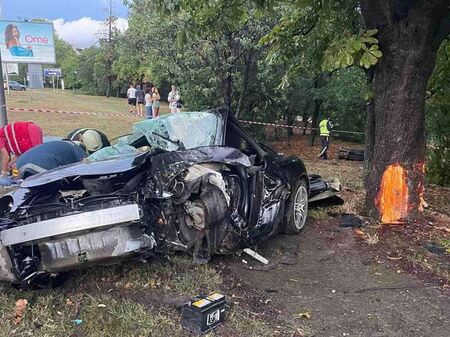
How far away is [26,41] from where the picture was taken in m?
24.6

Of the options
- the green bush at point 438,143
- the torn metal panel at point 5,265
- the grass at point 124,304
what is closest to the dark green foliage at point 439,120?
the green bush at point 438,143

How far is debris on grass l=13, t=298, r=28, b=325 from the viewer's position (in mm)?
3576

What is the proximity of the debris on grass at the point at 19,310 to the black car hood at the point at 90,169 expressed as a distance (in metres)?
0.97

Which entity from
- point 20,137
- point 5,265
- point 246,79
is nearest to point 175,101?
point 246,79

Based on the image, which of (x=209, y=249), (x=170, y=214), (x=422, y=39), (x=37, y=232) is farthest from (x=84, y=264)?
(x=422, y=39)

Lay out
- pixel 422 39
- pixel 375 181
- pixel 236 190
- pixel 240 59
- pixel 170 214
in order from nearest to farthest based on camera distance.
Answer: pixel 170 214, pixel 236 190, pixel 422 39, pixel 375 181, pixel 240 59

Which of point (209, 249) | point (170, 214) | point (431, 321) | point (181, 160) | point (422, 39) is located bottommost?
point (431, 321)

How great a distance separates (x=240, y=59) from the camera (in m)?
13.9

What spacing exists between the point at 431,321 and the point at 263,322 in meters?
1.40

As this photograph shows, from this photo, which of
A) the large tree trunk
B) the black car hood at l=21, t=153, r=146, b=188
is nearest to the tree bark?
the large tree trunk

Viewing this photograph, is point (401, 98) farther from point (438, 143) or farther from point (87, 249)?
point (438, 143)

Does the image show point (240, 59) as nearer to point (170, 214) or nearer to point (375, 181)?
point (375, 181)

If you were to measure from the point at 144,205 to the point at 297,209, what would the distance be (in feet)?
8.10

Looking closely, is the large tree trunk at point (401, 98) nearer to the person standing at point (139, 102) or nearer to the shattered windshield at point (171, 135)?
the shattered windshield at point (171, 135)
